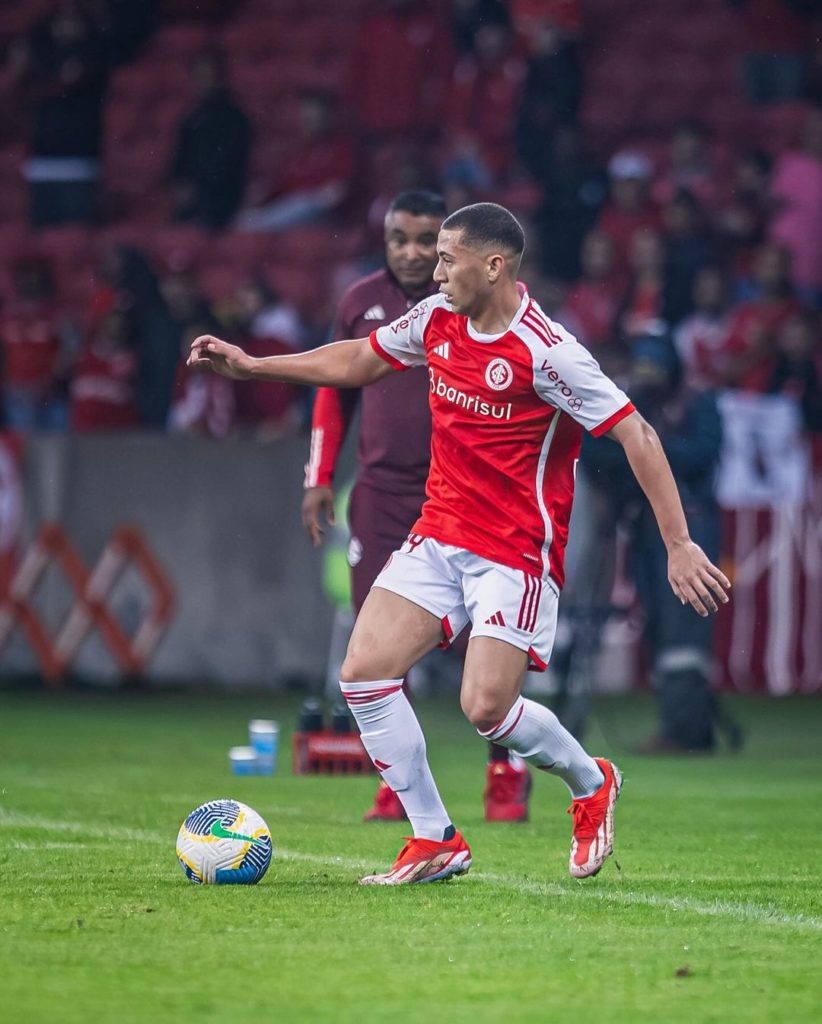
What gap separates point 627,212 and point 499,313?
35.1 ft

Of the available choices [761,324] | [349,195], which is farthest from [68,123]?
[761,324]

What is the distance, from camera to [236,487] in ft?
50.6

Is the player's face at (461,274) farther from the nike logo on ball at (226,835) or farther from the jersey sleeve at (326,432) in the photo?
the jersey sleeve at (326,432)

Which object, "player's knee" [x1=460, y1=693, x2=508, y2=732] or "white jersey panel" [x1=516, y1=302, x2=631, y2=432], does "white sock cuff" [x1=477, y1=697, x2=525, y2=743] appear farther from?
"white jersey panel" [x1=516, y1=302, x2=631, y2=432]

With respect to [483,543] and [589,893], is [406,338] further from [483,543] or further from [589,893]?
[589,893]

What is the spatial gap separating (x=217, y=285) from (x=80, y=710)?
255 inches

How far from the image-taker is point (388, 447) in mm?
8766

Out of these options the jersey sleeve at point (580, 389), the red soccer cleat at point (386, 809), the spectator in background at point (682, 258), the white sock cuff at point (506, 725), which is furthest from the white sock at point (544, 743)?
the spectator in background at point (682, 258)

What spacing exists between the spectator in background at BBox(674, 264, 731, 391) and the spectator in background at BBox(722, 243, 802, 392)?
2.7 inches

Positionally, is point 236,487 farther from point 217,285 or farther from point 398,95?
point 398,95

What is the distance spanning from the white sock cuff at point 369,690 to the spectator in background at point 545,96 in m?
11.9

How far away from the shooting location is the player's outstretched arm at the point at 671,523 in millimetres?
6215

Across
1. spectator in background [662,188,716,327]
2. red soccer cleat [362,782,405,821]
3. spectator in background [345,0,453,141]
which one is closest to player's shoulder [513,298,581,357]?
red soccer cleat [362,782,405,821]

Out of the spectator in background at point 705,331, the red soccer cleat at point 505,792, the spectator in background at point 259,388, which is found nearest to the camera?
the red soccer cleat at point 505,792
